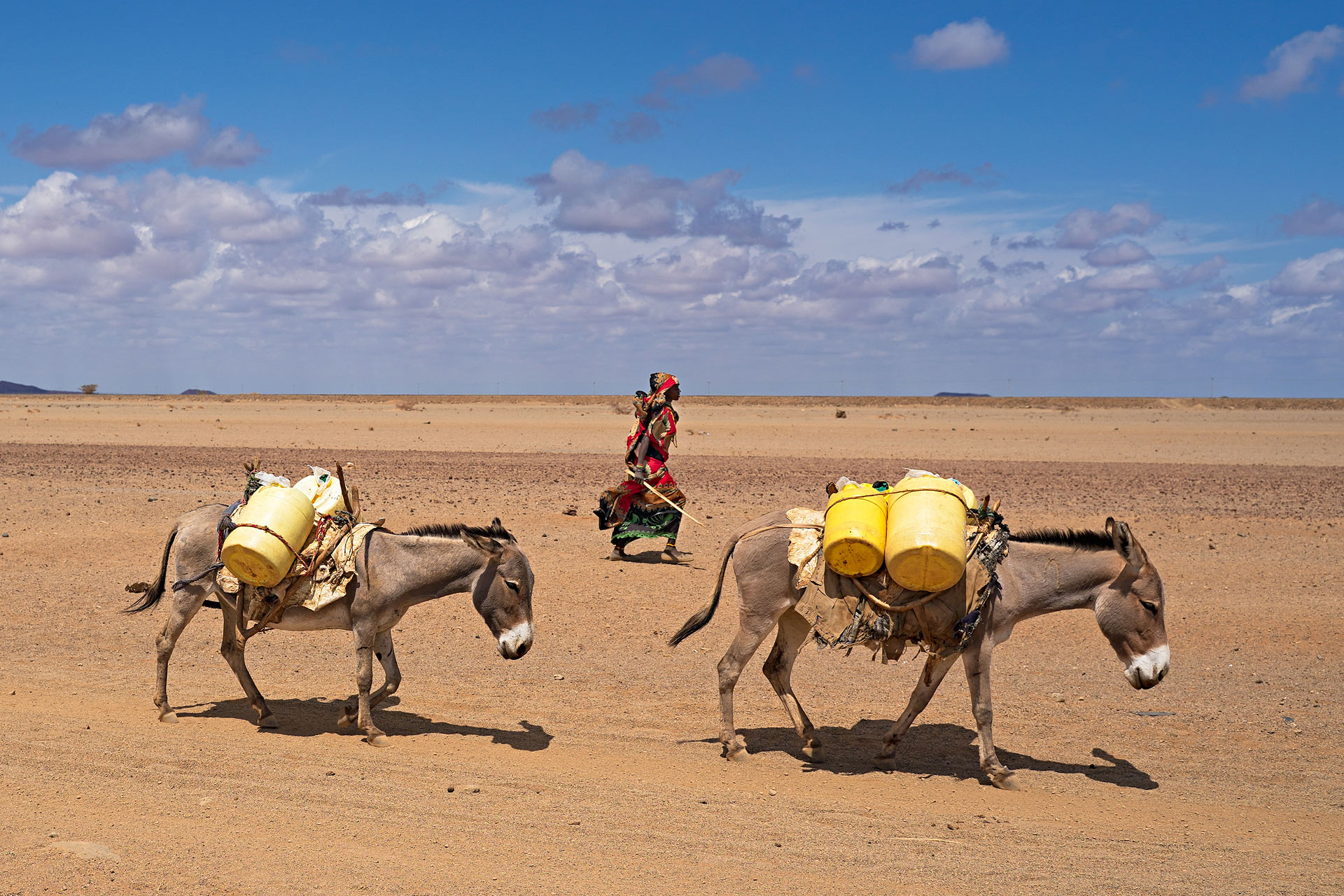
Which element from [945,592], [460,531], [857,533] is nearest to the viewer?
[857,533]

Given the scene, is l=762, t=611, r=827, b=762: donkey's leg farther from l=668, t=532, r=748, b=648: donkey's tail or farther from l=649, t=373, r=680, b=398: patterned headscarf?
l=649, t=373, r=680, b=398: patterned headscarf

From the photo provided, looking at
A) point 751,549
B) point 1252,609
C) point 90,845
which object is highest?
point 751,549

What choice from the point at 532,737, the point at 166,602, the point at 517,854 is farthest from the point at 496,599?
the point at 166,602

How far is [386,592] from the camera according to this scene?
829 centimetres

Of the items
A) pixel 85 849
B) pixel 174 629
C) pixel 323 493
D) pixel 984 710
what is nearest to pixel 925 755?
pixel 984 710

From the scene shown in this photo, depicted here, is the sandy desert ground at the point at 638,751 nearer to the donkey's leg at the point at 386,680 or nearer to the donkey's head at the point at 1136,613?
the donkey's leg at the point at 386,680

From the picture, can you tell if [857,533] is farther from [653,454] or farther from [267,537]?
[653,454]

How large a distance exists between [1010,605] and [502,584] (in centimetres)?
383

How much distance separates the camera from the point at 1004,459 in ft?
122

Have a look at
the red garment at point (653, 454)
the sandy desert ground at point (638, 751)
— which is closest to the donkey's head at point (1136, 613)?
the sandy desert ground at point (638, 751)

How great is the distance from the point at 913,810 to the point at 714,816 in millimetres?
1347

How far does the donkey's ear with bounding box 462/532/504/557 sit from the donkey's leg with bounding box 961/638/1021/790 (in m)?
3.59

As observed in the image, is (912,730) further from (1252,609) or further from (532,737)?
(1252,609)

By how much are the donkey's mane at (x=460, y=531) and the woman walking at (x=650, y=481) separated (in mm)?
7235
